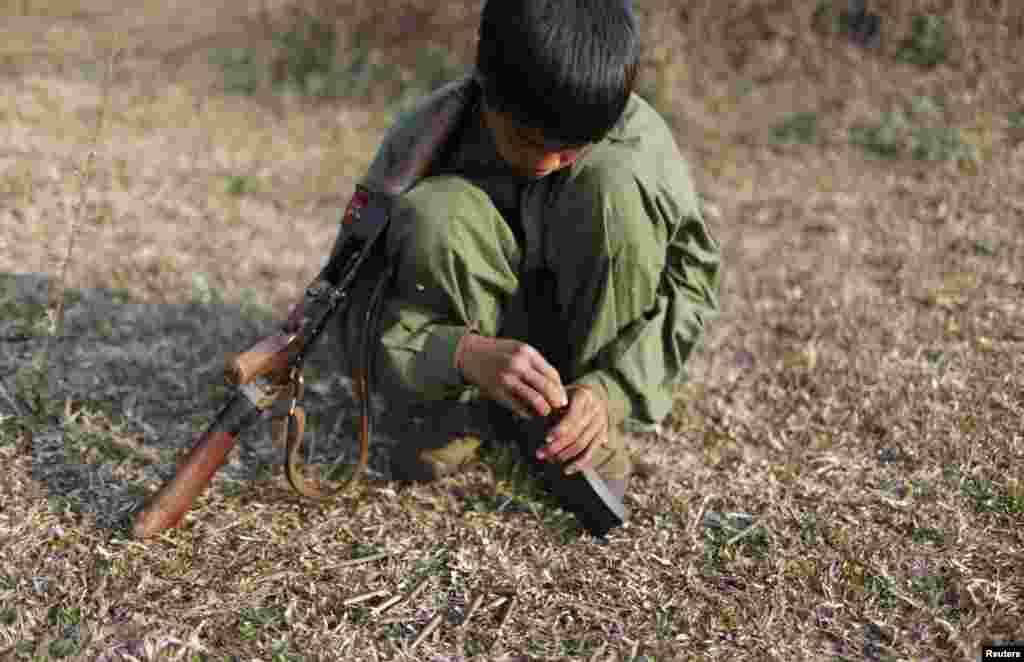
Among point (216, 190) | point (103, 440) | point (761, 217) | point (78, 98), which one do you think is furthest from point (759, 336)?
point (78, 98)

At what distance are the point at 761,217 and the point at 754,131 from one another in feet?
3.41

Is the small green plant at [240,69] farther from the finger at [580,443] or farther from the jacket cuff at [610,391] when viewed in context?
the finger at [580,443]

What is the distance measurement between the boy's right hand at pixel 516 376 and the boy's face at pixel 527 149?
0.38 meters

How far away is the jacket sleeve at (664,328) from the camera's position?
2135mm

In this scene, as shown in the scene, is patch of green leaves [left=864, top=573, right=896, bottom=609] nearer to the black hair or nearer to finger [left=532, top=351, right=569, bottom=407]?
finger [left=532, top=351, right=569, bottom=407]

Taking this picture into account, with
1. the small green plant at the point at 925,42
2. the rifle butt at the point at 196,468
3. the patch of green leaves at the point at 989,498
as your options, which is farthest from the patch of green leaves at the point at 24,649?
the small green plant at the point at 925,42

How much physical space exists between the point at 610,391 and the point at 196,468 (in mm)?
945

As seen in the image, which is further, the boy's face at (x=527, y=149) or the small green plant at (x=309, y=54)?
the small green plant at (x=309, y=54)

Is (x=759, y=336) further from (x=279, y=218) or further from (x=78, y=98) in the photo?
(x=78, y=98)

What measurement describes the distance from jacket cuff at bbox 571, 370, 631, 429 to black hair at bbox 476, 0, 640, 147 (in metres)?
0.57

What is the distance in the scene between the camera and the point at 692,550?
2.10m

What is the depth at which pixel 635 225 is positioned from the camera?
2.02 metres

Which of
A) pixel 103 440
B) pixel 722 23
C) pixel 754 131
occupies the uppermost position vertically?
pixel 722 23

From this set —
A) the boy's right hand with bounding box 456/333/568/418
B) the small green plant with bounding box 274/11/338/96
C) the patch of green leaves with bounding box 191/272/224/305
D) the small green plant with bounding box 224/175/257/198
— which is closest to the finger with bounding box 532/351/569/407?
the boy's right hand with bounding box 456/333/568/418
